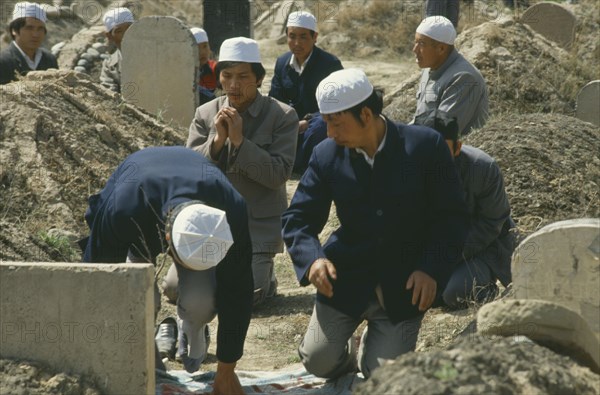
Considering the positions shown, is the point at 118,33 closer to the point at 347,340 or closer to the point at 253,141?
the point at 253,141

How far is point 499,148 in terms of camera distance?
8383 mm

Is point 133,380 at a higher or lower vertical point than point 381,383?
lower

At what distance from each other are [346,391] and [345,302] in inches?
18.3

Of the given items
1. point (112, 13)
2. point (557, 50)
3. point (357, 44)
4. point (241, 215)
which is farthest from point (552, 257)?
point (357, 44)

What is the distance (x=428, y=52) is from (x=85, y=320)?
413 cm

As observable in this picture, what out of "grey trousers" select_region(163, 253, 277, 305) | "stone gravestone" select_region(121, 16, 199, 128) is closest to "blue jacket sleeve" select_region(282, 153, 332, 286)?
"grey trousers" select_region(163, 253, 277, 305)

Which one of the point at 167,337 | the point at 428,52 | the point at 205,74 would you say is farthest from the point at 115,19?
the point at 167,337

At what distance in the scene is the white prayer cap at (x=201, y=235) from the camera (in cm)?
466

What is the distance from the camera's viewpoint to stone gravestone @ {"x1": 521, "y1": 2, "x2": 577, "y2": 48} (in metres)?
14.3

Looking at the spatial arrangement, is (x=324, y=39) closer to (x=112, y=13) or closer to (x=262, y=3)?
(x=262, y=3)

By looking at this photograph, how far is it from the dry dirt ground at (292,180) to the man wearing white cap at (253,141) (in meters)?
0.52

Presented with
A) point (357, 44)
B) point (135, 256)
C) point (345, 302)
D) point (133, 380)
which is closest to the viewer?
point (133, 380)

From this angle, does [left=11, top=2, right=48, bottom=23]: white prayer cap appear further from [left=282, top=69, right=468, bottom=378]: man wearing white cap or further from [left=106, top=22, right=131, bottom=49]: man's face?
[left=282, top=69, right=468, bottom=378]: man wearing white cap

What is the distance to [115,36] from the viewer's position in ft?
36.2
